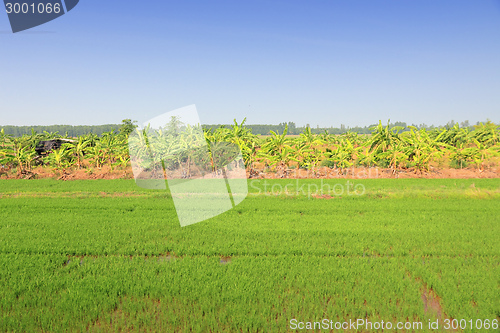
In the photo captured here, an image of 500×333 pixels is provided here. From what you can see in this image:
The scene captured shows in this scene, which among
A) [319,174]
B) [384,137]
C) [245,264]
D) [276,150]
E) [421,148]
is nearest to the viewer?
[245,264]

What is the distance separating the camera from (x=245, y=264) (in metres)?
5.82

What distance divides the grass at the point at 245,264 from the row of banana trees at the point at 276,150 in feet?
20.6

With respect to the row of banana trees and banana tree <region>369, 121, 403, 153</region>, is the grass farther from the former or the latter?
the row of banana trees

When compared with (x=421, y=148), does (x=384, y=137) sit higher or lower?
higher

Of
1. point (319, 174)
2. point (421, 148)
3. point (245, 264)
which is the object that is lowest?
point (319, 174)

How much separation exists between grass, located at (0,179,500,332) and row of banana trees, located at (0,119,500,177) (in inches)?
248

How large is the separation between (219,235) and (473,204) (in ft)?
26.8

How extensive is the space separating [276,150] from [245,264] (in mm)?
12062

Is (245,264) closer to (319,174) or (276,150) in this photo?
(276,150)

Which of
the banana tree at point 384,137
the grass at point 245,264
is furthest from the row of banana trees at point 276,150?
the grass at point 245,264

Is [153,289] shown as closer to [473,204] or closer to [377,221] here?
[377,221]

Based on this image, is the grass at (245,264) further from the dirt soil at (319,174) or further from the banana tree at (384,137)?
the dirt soil at (319,174)

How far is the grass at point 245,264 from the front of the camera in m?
4.31

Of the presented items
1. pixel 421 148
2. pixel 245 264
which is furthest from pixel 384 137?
pixel 245 264
